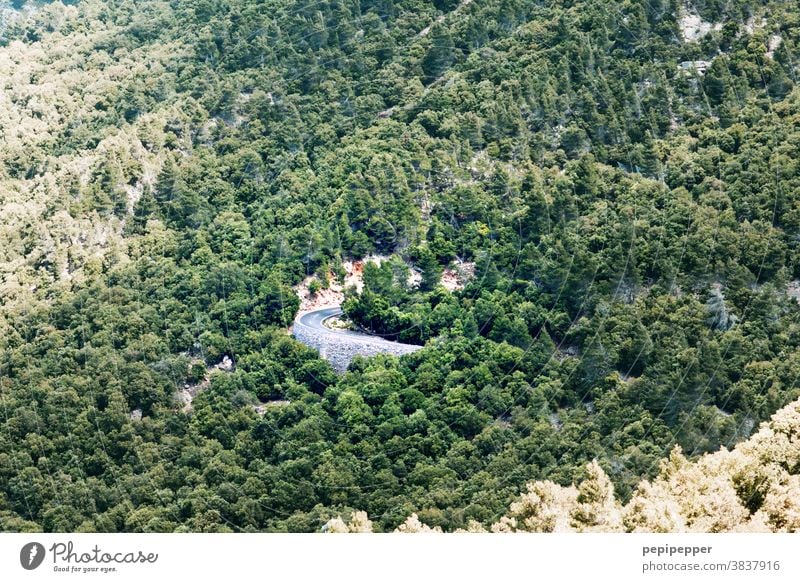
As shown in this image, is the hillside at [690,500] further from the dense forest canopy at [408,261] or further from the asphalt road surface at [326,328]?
the asphalt road surface at [326,328]

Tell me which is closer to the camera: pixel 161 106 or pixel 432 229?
pixel 432 229

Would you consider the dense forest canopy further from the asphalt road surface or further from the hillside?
the hillside

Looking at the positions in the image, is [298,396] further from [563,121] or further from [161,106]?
[161,106]
